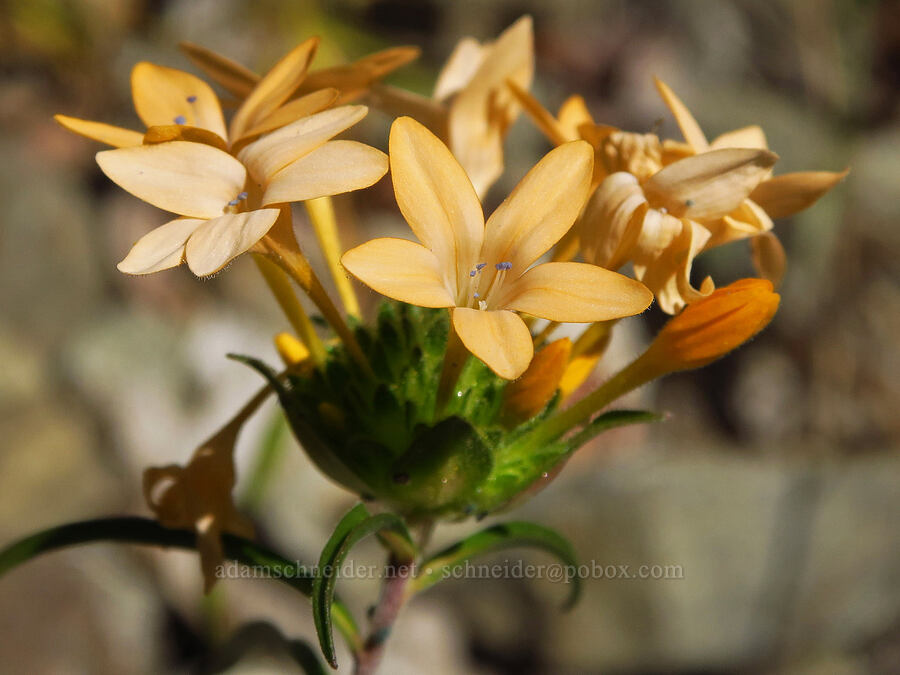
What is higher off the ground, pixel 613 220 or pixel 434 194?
pixel 434 194

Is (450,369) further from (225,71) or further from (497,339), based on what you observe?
(225,71)

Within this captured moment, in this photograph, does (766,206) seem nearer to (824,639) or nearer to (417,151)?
(417,151)

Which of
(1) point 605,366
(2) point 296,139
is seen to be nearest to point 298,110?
(2) point 296,139

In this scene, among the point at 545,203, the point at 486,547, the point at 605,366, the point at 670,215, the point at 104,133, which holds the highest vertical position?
the point at 104,133

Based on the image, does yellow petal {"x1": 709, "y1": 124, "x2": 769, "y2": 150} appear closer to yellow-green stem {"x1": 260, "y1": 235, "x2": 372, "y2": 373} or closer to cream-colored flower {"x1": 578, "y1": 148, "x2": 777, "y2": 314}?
cream-colored flower {"x1": 578, "y1": 148, "x2": 777, "y2": 314}

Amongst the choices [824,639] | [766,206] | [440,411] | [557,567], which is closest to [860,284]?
[824,639]

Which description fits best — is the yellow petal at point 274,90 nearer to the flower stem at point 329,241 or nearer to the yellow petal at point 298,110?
the yellow petal at point 298,110
